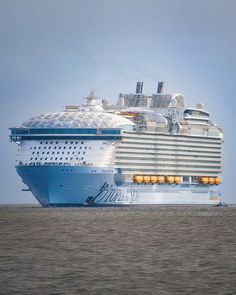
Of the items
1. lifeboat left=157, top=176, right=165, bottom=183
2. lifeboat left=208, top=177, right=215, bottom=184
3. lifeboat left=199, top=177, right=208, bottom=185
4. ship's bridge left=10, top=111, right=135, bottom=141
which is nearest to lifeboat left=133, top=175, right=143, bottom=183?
lifeboat left=157, top=176, right=165, bottom=183

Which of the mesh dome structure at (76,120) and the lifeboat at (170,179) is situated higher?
the mesh dome structure at (76,120)

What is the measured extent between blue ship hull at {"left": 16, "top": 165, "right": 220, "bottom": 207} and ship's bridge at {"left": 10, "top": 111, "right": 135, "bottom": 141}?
4402 millimetres

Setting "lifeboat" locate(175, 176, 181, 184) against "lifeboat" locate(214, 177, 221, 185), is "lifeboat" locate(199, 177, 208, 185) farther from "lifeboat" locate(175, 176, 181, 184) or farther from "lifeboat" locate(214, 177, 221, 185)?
"lifeboat" locate(175, 176, 181, 184)

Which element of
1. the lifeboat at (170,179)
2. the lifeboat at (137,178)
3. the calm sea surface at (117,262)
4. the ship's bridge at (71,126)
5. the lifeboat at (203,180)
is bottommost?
the calm sea surface at (117,262)

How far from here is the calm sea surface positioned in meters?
45.6

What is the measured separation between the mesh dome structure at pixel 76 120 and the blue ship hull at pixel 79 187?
5.72 meters

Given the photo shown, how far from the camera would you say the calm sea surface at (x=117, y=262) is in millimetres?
45625

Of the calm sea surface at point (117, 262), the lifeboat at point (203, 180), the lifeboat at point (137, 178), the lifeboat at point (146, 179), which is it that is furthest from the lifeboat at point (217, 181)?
the calm sea surface at point (117, 262)

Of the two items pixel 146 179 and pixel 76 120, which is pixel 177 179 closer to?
pixel 146 179

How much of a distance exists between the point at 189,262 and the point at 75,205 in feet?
336

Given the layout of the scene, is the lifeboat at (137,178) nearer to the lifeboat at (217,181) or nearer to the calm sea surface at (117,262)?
the lifeboat at (217,181)

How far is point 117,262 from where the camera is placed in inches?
2181

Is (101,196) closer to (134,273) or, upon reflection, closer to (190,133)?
(190,133)

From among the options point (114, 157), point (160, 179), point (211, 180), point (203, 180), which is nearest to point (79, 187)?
point (114, 157)
